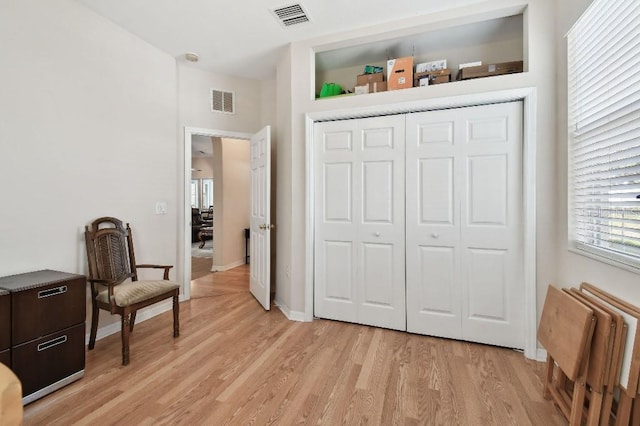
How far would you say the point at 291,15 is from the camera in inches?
101

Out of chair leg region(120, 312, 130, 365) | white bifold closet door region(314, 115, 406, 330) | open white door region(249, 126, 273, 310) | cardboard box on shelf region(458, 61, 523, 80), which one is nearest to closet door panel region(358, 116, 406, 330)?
white bifold closet door region(314, 115, 406, 330)

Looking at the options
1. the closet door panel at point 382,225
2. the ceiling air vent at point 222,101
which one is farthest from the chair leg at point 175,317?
the ceiling air vent at point 222,101

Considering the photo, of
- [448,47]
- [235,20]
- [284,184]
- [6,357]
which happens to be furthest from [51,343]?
Result: [448,47]

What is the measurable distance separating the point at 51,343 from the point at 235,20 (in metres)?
2.79

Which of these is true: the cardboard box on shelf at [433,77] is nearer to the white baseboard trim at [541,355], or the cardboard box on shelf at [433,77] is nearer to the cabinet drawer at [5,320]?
the white baseboard trim at [541,355]

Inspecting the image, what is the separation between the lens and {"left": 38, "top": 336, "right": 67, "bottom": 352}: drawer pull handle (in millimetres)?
1759

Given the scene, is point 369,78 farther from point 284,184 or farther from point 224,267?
point 224,267

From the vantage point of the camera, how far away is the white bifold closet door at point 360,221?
2688 mm

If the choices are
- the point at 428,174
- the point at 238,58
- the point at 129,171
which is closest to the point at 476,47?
the point at 428,174

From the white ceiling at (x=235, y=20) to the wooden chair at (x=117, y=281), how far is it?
1794 mm

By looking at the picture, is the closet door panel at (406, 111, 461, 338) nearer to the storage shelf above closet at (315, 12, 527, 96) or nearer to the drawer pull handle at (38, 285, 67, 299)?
the storage shelf above closet at (315, 12, 527, 96)

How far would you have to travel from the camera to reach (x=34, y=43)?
83.7 inches

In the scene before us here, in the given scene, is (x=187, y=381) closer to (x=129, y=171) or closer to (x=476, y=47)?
(x=129, y=171)

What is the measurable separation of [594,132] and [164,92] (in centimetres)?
373
